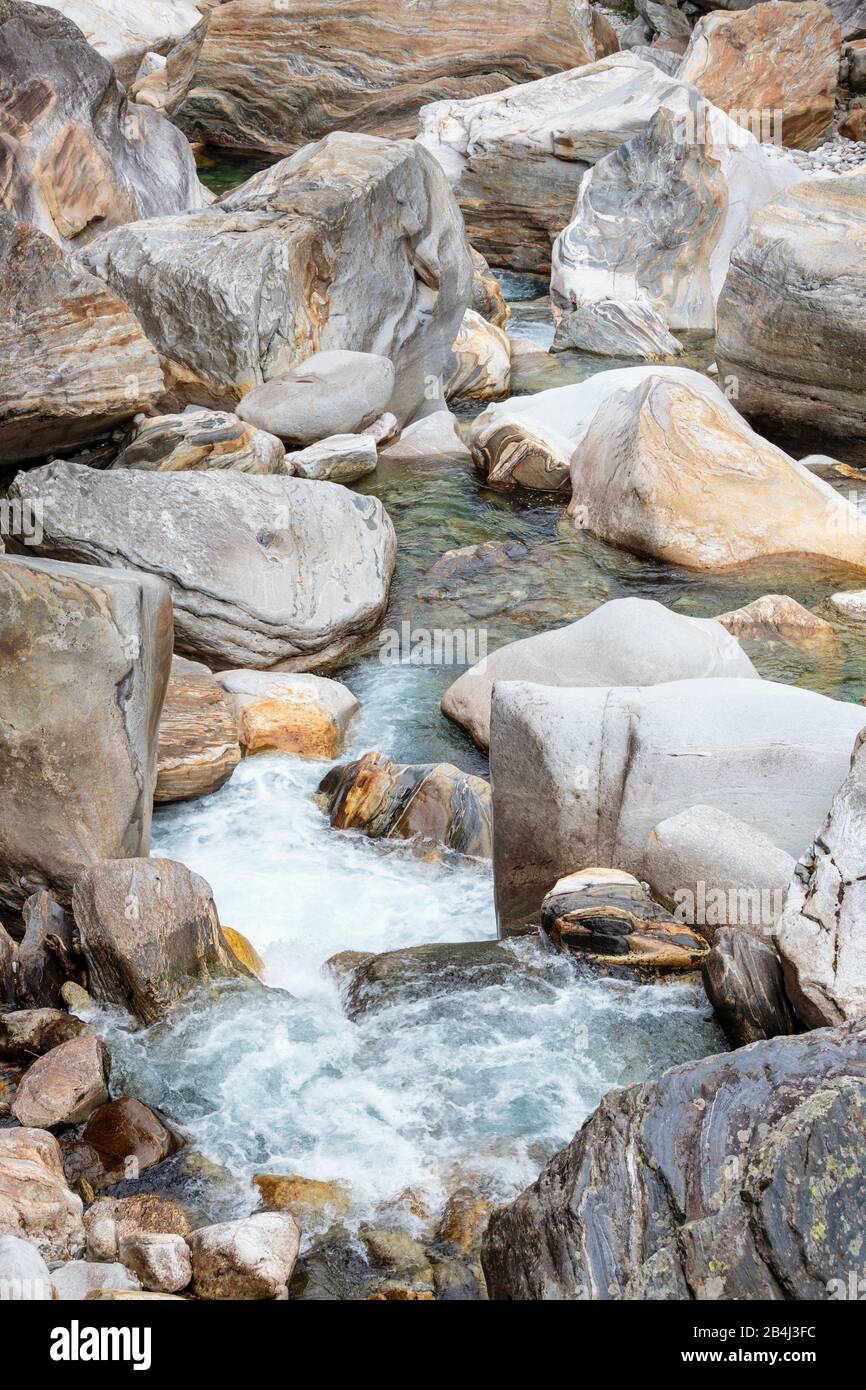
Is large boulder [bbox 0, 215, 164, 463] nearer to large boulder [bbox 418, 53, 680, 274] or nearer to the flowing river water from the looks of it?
the flowing river water

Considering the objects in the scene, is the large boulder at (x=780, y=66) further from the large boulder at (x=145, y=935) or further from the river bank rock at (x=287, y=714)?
the large boulder at (x=145, y=935)

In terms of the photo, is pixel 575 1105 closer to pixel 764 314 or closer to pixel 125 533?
pixel 125 533

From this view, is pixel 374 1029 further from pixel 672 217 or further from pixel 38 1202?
pixel 672 217

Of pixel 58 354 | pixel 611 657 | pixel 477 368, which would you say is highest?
pixel 58 354

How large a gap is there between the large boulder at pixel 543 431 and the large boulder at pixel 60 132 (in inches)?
173

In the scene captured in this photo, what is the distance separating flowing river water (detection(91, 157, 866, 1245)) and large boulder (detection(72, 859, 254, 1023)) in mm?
118

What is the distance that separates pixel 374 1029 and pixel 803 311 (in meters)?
8.12

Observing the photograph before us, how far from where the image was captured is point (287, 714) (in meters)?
7.58

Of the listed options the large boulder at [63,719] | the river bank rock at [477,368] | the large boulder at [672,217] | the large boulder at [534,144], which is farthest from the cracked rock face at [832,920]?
the large boulder at [534,144]

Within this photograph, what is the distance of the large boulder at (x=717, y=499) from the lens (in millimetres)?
9477

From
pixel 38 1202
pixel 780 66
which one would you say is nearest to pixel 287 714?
pixel 38 1202

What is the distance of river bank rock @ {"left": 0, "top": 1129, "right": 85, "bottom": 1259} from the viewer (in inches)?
158

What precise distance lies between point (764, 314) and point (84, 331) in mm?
5891

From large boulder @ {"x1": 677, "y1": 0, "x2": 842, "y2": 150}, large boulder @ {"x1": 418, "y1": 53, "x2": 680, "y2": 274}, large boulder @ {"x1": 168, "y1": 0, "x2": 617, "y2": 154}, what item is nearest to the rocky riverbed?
large boulder @ {"x1": 418, "y1": 53, "x2": 680, "y2": 274}
